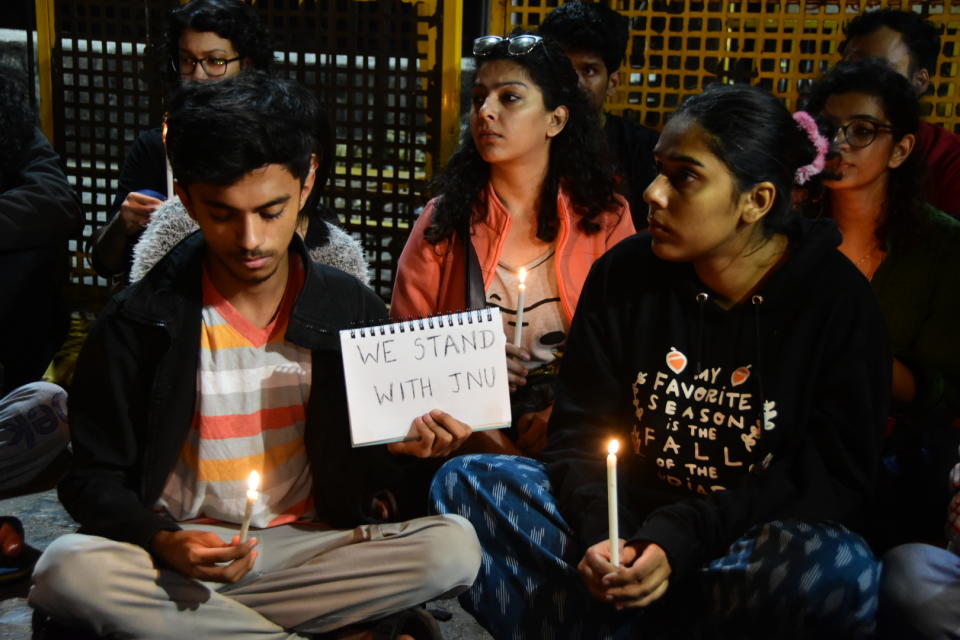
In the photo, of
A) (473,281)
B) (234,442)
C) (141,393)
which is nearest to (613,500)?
(234,442)

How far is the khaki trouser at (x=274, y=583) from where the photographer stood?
221 centimetres

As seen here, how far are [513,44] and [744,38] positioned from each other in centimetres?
144

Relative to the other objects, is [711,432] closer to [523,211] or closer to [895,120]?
[523,211]

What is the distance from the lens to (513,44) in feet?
11.6

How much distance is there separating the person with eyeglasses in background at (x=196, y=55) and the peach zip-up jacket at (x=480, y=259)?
1027 millimetres

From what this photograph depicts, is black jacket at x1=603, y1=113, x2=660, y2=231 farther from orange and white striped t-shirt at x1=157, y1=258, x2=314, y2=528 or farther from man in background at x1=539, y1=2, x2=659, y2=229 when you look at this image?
orange and white striped t-shirt at x1=157, y1=258, x2=314, y2=528

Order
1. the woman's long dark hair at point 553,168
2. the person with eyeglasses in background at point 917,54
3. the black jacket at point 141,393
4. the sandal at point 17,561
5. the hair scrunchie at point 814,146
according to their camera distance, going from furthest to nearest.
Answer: the person with eyeglasses in background at point 917,54
the woman's long dark hair at point 553,168
the sandal at point 17,561
the hair scrunchie at point 814,146
the black jacket at point 141,393

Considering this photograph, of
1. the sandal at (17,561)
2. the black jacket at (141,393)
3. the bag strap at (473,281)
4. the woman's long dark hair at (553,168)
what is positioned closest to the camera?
the black jacket at (141,393)

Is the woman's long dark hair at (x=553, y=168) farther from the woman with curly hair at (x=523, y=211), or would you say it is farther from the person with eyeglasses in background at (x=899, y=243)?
the person with eyeglasses in background at (x=899, y=243)

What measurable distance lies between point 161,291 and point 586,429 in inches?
45.1

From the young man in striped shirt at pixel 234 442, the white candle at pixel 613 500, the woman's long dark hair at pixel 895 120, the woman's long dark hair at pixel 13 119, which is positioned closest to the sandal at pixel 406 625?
the young man in striped shirt at pixel 234 442

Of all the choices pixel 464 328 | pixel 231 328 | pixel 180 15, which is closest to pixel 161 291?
pixel 231 328

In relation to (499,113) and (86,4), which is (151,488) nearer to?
(499,113)

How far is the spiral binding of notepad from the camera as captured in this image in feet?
7.90
